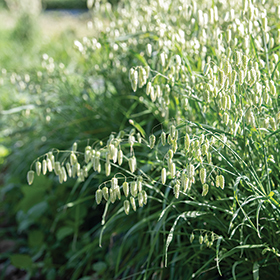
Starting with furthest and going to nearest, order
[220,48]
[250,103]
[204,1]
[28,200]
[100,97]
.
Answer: [100,97] → [28,200] → [204,1] → [220,48] → [250,103]

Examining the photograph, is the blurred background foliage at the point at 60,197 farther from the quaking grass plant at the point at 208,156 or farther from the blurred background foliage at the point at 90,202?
the quaking grass plant at the point at 208,156

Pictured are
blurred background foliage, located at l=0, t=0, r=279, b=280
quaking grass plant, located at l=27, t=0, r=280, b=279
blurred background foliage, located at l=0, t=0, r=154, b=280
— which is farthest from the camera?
blurred background foliage, located at l=0, t=0, r=154, b=280

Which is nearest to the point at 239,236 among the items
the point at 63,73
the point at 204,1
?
the point at 204,1

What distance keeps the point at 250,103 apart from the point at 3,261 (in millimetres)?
2240

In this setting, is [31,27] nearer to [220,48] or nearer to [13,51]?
[13,51]

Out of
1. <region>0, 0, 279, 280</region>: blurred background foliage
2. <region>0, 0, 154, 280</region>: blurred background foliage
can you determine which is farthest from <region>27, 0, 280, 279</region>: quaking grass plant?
<region>0, 0, 154, 280</region>: blurred background foliage

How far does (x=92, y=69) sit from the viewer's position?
9.11 ft

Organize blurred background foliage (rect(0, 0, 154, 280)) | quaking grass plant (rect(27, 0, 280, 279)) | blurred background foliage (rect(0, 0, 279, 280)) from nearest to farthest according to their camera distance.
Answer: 1. quaking grass plant (rect(27, 0, 280, 279))
2. blurred background foliage (rect(0, 0, 279, 280))
3. blurred background foliage (rect(0, 0, 154, 280))

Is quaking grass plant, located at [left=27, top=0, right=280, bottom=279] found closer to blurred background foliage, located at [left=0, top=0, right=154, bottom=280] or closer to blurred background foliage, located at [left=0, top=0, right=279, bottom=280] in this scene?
blurred background foliage, located at [left=0, top=0, right=279, bottom=280]

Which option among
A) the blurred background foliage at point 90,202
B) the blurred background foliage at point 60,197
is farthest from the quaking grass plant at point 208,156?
the blurred background foliage at point 60,197

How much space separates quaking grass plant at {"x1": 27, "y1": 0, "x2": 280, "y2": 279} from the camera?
1308 mm

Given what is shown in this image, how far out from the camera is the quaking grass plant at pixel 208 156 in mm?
1308

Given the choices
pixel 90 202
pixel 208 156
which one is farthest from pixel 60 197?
pixel 208 156

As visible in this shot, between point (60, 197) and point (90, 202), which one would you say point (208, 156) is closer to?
point (90, 202)
